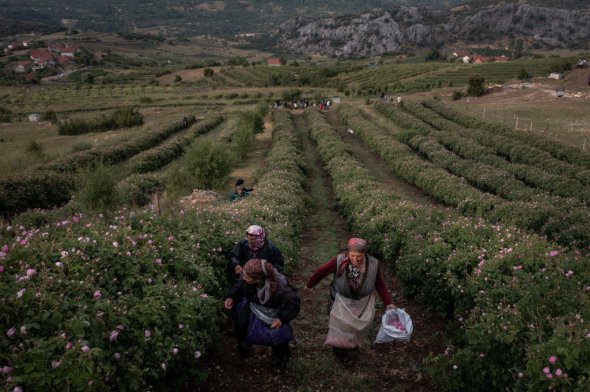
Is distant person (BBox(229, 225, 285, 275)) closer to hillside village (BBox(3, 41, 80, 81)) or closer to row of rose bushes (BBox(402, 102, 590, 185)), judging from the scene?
row of rose bushes (BBox(402, 102, 590, 185))

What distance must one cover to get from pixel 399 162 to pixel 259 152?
16279 millimetres

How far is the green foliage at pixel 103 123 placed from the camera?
2283 inches

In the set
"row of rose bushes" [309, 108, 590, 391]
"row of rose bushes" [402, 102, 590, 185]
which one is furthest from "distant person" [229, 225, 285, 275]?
"row of rose bushes" [402, 102, 590, 185]

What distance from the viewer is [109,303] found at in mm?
5484

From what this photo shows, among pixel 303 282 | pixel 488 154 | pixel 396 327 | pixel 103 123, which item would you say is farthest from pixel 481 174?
pixel 103 123

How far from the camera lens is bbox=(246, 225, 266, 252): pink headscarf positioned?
7.69 metres

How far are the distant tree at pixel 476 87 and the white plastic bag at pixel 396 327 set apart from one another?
68126 mm

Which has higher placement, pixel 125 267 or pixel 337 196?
pixel 125 267

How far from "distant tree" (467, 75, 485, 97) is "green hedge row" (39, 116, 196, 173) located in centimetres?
4392

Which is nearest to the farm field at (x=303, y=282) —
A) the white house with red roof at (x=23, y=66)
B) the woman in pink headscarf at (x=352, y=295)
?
the woman in pink headscarf at (x=352, y=295)

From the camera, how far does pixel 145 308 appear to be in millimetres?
5844

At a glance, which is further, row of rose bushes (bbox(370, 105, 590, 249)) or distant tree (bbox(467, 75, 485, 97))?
distant tree (bbox(467, 75, 485, 97))

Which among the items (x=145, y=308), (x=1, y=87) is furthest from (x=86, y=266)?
(x=1, y=87)

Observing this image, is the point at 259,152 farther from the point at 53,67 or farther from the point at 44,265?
the point at 53,67
